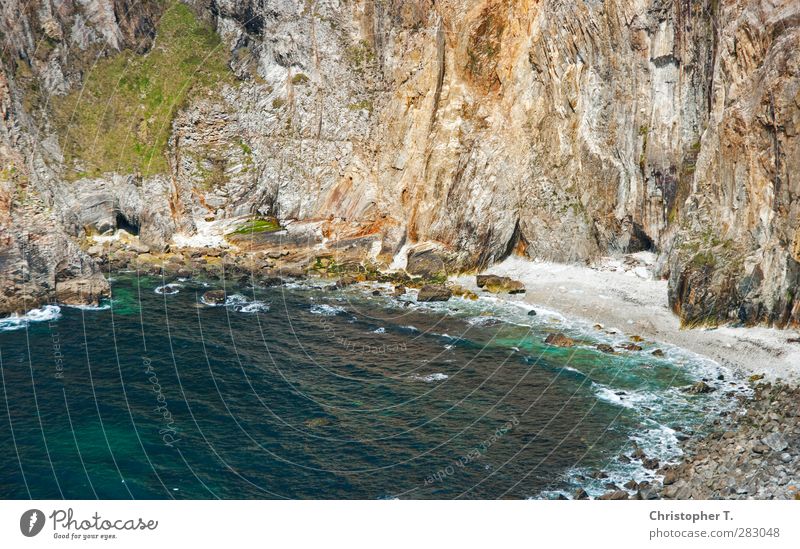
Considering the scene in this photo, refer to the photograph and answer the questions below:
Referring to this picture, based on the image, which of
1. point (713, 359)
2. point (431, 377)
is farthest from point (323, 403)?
point (713, 359)

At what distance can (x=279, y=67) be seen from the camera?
81625mm

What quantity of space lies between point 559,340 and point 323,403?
18702mm

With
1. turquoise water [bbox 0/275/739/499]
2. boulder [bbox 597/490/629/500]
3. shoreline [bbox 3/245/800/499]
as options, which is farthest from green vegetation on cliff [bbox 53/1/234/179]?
boulder [bbox 597/490/629/500]

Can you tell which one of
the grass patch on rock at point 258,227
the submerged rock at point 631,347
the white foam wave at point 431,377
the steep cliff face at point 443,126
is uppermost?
the steep cliff face at point 443,126

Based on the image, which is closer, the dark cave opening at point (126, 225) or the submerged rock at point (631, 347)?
the submerged rock at point (631, 347)

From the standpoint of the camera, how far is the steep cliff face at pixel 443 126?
158 feet

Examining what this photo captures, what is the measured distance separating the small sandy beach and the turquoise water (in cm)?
203

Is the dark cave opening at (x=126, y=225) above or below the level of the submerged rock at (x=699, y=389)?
above

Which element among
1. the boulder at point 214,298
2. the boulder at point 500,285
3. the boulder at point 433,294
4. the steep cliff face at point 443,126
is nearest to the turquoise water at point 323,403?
the boulder at point 214,298

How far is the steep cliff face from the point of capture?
4819cm

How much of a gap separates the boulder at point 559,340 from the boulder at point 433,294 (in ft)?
41.2

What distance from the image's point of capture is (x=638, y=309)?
178 feet

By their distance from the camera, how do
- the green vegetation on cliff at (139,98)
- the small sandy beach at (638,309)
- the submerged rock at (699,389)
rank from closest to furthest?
the submerged rock at (699,389), the small sandy beach at (638,309), the green vegetation on cliff at (139,98)

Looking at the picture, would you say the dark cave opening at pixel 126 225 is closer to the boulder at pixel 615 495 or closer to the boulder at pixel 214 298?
the boulder at pixel 214 298
